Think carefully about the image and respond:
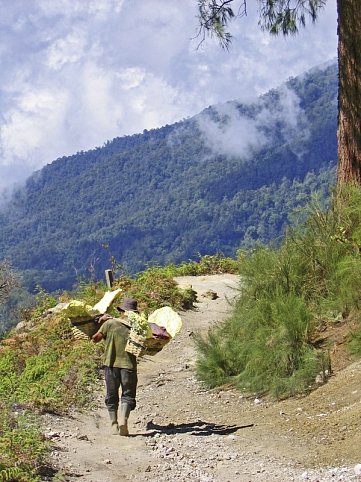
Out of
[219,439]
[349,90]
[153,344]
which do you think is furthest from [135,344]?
[349,90]

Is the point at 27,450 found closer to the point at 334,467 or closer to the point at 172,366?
the point at 334,467

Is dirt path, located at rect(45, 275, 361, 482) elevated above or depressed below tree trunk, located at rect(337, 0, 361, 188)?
below

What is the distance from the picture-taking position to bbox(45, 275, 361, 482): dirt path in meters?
6.05

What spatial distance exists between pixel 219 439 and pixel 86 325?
3.43 meters

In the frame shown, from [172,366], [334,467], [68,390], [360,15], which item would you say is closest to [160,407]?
[68,390]

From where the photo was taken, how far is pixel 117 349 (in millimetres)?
8062

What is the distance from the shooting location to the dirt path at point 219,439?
6.05 metres

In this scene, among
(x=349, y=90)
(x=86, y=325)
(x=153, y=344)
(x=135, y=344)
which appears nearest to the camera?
(x=135, y=344)

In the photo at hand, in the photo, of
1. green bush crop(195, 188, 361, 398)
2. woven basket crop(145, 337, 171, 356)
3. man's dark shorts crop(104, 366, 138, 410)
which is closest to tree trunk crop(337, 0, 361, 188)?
green bush crop(195, 188, 361, 398)

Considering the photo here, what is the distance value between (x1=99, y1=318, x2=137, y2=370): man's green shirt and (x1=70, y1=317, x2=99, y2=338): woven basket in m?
1.83

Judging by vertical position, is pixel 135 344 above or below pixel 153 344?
above

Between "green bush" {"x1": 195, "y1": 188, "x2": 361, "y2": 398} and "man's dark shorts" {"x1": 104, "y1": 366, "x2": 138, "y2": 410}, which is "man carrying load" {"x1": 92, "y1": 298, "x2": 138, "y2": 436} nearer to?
"man's dark shorts" {"x1": 104, "y1": 366, "x2": 138, "y2": 410}

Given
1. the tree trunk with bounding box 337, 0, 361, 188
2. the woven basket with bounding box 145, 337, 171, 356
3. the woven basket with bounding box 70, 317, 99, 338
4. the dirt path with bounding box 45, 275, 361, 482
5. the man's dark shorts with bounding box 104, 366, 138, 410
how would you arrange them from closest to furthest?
the dirt path with bounding box 45, 275, 361, 482, the man's dark shorts with bounding box 104, 366, 138, 410, the woven basket with bounding box 145, 337, 171, 356, the woven basket with bounding box 70, 317, 99, 338, the tree trunk with bounding box 337, 0, 361, 188

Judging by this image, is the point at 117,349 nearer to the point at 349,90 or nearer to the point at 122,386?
the point at 122,386
